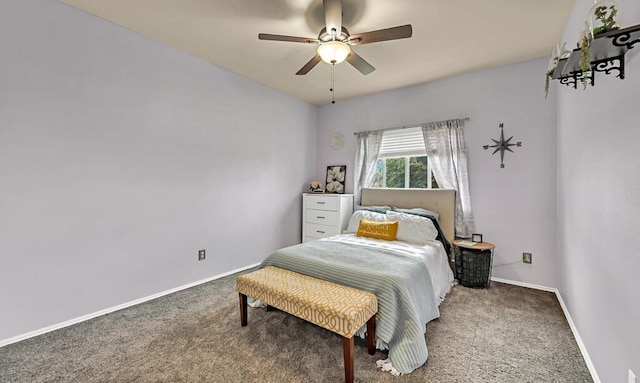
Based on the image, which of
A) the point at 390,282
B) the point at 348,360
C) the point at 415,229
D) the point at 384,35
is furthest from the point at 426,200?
the point at 348,360

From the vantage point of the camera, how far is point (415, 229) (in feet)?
10.4

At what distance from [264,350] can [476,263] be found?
2.54 m

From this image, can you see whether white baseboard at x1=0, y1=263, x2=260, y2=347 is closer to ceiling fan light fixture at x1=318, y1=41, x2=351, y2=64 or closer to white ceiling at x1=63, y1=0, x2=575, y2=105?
white ceiling at x1=63, y1=0, x2=575, y2=105

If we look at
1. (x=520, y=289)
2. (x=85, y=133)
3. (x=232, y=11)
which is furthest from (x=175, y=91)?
(x=520, y=289)

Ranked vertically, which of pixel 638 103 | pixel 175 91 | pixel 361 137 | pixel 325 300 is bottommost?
pixel 325 300

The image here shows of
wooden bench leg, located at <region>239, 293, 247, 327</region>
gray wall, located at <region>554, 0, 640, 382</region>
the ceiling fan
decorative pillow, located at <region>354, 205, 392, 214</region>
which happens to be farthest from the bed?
the ceiling fan

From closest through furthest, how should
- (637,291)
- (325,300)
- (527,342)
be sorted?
(637,291) → (325,300) → (527,342)

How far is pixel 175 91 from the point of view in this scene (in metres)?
3.01

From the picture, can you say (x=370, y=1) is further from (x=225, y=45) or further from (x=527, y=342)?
(x=527, y=342)

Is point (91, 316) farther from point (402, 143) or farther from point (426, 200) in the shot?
point (402, 143)

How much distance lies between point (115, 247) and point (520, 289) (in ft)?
14.4

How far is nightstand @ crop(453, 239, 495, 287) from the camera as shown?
10.1 feet

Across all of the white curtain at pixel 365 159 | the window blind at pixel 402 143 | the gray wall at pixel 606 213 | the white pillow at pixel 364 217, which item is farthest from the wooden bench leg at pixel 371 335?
the window blind at pixel 402 143

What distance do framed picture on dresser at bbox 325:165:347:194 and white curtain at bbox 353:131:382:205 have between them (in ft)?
0.76
